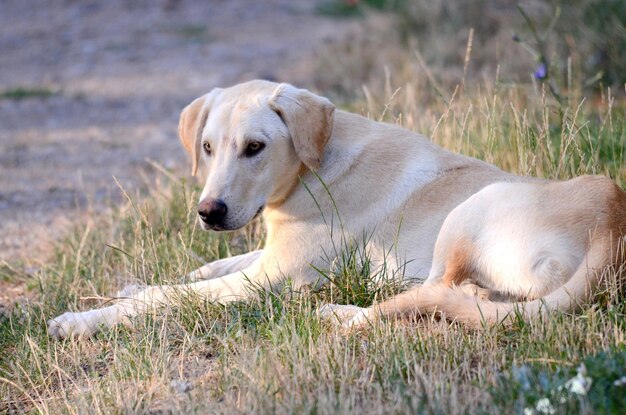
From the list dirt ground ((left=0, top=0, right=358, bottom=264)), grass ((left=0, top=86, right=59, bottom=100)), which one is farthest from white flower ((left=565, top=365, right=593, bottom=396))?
grass ((left=0, top=86, right=59, bottom=100))

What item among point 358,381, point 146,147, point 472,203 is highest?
point 472,203

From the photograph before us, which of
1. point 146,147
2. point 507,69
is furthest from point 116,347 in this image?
point 507,69

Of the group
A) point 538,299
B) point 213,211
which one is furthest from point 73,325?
point 538,299

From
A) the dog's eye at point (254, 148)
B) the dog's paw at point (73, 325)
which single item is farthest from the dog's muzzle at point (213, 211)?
the dog's paw at point (73, 325)

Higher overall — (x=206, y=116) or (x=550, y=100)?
(x=206, y=116)

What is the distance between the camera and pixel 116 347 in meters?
3.91

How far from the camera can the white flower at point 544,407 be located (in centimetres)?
292

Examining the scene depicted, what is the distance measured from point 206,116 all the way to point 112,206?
2161mm

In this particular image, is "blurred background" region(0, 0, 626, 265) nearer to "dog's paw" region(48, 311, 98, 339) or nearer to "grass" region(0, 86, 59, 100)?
"grass" region(0, 86, 59, 100)

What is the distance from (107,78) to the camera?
11438 millimetres

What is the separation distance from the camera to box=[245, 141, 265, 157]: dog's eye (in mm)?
4387

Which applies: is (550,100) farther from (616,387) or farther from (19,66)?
(19,66)

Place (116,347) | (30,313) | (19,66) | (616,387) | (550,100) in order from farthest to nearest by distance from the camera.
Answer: (19,66) < (550,100) < (30,313) < (116,347) < (616,387)

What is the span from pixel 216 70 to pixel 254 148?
7254 millimetres
